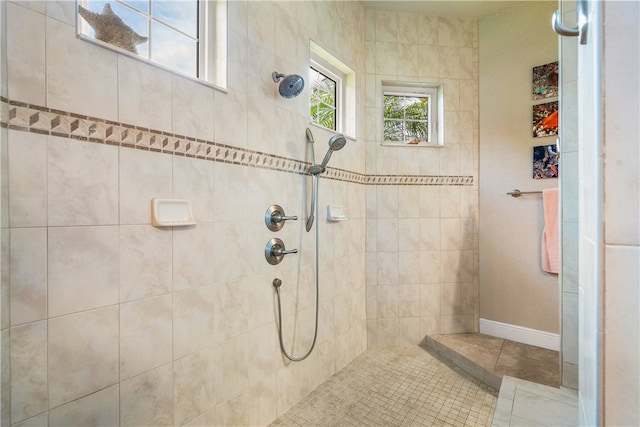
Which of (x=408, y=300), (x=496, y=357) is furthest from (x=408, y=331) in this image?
(x=496, y=357)

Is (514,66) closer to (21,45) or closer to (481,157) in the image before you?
(481,157)

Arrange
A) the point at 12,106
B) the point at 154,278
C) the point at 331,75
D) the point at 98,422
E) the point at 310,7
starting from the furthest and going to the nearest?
the point at 331,75
the point at 310,7
the point at 154,278
the point at 98,422
the point at 12,106

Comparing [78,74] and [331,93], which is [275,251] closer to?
[78,74]

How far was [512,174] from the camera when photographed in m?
2.76

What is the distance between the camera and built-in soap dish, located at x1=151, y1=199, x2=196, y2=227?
1.24 metres

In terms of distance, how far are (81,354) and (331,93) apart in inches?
93.2

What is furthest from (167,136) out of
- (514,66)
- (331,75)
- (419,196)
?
(514,66)

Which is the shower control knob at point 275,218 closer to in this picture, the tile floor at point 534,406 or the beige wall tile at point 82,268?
the beige wall tile at point 82,268

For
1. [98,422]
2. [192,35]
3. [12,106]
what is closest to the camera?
[12,106]

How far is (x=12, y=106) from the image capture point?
912mm

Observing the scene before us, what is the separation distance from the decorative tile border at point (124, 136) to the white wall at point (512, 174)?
1953 millimetres

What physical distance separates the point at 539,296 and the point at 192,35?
3.17 metres

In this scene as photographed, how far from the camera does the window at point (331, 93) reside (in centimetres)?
242

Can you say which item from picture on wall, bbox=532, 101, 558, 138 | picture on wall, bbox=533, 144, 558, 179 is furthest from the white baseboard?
picture on wall, bbox=532, 101, 558, 138
